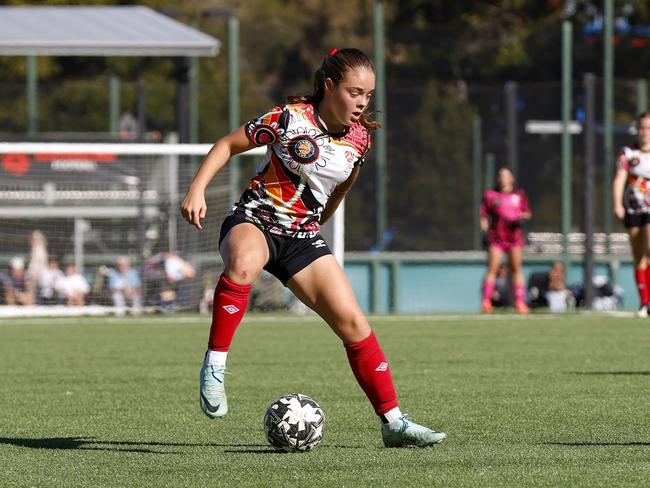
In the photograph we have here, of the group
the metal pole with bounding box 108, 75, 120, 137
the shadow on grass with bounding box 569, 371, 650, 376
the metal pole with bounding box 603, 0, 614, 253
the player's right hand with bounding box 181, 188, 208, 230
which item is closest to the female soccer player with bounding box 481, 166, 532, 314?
the metal pole with bounding box 603, 0, 614, 253

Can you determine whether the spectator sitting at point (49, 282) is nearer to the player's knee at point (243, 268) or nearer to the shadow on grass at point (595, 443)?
the player's knee at point (243, 268)

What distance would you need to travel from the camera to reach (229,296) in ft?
20.9

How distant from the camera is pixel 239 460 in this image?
20.0 ft

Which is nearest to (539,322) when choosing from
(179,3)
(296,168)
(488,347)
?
(488,347)

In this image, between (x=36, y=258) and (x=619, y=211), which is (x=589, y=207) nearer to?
(x=619, y=211)

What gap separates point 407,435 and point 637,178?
30.8 feet

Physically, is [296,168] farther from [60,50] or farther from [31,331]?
[60,50]

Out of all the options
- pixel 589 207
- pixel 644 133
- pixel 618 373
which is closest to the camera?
pixel 618 373

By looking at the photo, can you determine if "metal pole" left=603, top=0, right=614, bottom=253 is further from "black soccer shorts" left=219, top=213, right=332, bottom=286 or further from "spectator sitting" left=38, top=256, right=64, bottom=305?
"black soccer shorts" left=219, top=213, right=332, bottom=286

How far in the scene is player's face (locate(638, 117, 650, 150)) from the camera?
590 inches

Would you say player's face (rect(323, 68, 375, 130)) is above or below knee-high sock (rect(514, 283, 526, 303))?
above

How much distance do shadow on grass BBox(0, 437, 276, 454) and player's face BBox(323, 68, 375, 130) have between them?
150cm

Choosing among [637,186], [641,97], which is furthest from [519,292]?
[641,97]

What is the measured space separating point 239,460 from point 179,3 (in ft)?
140
